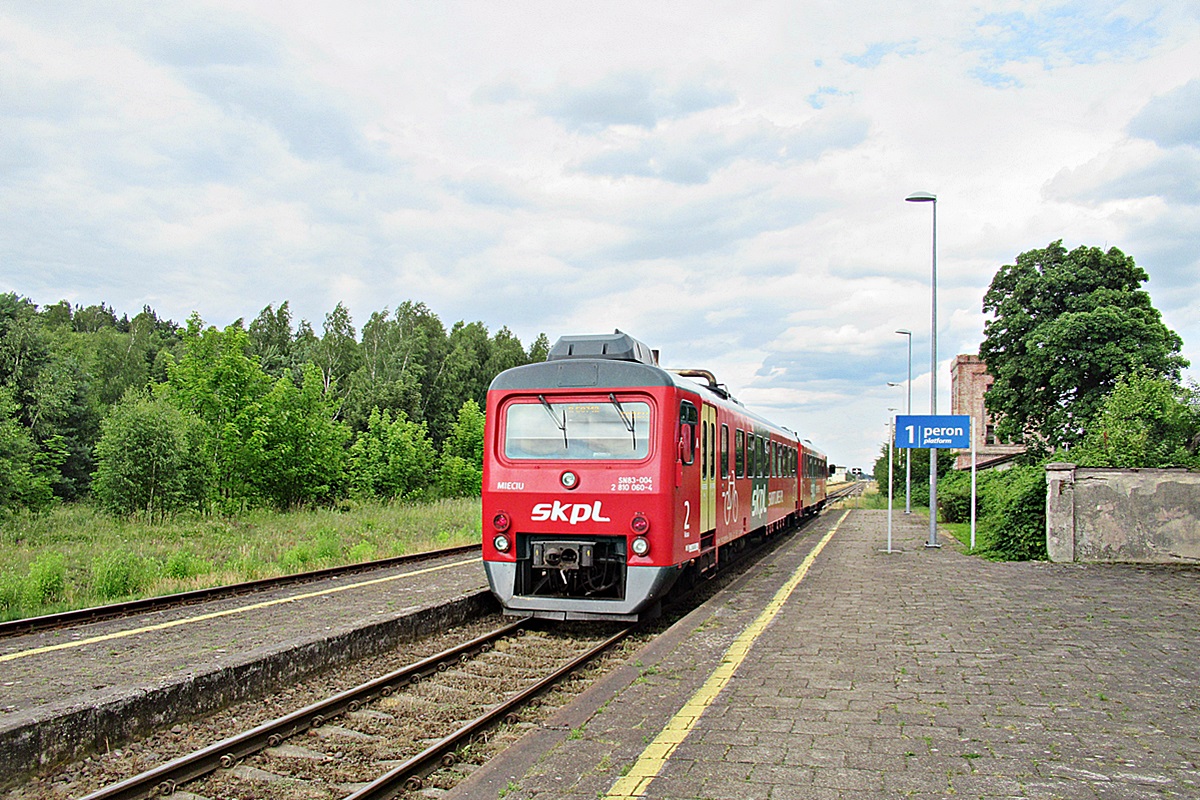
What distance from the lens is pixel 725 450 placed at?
39.7 feet

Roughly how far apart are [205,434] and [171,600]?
21831 mm

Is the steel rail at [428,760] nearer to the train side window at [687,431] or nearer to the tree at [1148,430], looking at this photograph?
the train side window at [687,431]

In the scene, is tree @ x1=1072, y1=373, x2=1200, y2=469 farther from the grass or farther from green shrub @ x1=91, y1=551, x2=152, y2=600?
green shrub @ x1=91, y1=551, x2=152, y2=600

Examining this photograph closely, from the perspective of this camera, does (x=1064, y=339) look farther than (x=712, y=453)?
Yes

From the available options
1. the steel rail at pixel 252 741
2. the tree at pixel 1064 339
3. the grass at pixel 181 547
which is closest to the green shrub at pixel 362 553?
the grass at pixel 181 547

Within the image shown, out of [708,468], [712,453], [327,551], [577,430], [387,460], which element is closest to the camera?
[577,430]

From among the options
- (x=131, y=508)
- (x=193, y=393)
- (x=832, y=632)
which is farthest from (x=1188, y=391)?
(x=193, y=393)

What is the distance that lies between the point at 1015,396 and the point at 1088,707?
26.9m

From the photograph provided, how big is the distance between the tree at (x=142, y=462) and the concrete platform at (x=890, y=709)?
71.9 feet

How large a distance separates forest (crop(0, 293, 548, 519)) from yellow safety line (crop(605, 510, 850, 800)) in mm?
22111

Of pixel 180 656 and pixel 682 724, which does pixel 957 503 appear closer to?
pixel 682 724

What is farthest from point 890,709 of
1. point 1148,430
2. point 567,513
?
point 1148,430

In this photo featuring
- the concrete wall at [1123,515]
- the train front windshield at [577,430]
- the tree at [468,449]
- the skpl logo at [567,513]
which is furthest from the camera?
the tree at [468,449]

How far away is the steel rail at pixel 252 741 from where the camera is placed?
4.72 metres
